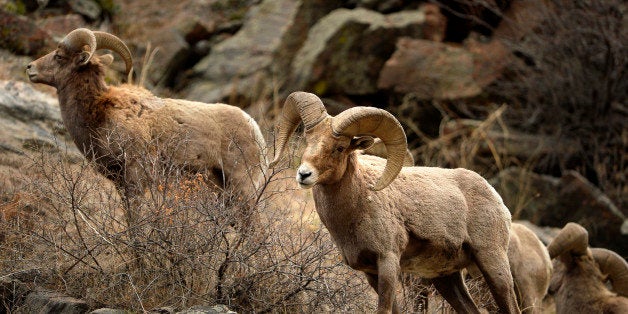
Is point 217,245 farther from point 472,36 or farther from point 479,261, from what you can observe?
point 472,36

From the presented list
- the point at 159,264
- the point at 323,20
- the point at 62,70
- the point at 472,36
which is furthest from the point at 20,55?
the point at 159,264

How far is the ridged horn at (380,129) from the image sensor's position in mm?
6855

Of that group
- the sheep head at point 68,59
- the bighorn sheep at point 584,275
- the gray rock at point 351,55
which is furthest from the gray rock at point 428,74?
the sheep head at point 68,59

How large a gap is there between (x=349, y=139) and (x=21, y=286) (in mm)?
2938

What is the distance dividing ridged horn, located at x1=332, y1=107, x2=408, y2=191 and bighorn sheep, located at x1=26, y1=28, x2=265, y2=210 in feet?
6.49

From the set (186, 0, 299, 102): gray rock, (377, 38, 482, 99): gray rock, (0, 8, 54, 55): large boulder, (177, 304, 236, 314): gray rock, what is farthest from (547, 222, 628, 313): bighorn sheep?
(0, 8, 54, 55): large boulder

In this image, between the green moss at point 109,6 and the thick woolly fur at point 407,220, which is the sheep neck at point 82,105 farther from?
the green moss at point 109,6

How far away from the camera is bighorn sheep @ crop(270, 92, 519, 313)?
691 cm

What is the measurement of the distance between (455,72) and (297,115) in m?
9.75

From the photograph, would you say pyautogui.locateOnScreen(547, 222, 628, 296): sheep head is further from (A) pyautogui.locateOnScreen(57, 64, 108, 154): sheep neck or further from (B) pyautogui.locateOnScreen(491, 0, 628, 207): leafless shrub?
(B) pyautogui.locateOnScreen(491, 0, 628, 207): leafless shrub

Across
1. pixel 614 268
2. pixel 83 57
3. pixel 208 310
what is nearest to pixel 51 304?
pixel 208 310

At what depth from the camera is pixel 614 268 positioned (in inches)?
414

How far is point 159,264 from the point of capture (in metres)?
7.59

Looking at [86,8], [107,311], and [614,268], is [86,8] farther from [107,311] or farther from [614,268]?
[107,311]
